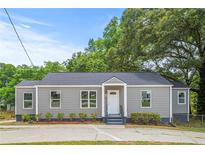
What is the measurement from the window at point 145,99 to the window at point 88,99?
10.2ft

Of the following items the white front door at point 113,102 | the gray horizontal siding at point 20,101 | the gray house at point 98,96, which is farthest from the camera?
the gray horizontal siding at point 20,101

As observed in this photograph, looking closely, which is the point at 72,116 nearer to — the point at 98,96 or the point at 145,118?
the point at 98,96

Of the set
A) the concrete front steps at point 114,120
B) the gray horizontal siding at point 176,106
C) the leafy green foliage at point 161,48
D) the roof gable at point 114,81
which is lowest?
the concrete front steps at point 114,120

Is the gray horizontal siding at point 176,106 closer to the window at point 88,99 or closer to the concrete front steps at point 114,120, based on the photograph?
the concrete front steps at point 114,120

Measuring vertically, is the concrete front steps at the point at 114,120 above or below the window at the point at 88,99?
below

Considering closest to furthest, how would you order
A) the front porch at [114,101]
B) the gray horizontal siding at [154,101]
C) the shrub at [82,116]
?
the front porch at [114,101], the shrub at [82,116], the gray horizontal siding at [154,101]

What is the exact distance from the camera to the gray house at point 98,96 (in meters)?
25.5

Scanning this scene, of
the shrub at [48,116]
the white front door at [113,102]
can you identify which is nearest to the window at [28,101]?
the shrub at [48,116]

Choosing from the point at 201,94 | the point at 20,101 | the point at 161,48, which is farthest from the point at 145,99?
the point at 20,101

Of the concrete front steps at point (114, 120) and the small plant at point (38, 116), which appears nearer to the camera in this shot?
the concrete front steps at point (114, 120)

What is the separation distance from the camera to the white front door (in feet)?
85.5
